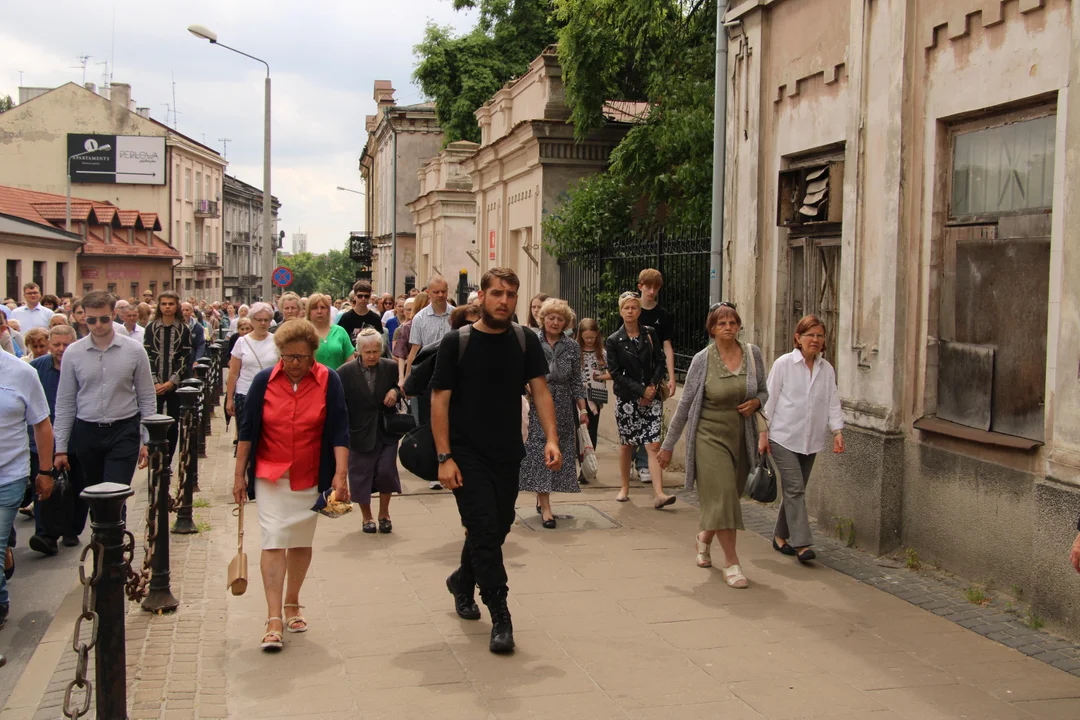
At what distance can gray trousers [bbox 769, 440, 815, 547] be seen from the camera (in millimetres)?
7699

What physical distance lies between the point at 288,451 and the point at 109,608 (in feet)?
4.69

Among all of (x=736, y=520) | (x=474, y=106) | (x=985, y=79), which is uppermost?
(x=474, y=106)

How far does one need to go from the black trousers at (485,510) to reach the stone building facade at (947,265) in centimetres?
295

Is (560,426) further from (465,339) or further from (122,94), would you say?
(122,94)

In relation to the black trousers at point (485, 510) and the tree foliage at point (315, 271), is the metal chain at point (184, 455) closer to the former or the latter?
the black trousers at point (485, 510)

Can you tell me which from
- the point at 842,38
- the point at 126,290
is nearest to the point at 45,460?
the point at 842,38

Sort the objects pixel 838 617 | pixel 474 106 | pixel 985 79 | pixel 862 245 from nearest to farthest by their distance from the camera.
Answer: pixel 838 617, pixel 985 79, pixel 862 245, pixel 474 106

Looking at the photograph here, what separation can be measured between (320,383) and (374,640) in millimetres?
1374

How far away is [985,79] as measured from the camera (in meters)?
7.14

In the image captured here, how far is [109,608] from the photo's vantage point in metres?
4.68

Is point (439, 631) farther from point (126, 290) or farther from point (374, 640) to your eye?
point (126, 290)

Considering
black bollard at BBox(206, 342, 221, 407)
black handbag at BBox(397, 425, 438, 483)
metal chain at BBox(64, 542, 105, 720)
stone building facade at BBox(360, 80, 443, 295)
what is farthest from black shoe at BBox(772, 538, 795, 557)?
stone building facade at BBox(360, 80, 443, 295)

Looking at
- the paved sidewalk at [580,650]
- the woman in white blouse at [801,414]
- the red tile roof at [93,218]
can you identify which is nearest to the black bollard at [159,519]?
the paved sidewalk at [580,650]

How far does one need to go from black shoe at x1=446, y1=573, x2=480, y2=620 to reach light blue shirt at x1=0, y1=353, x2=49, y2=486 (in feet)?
8.16
